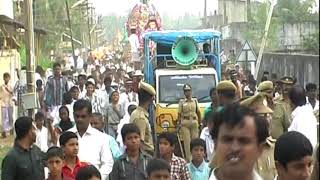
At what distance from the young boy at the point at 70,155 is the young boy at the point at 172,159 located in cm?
90

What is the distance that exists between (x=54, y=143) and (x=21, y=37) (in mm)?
18803

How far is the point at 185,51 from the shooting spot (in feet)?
56.3

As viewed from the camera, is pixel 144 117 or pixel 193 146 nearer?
pixel 193 146

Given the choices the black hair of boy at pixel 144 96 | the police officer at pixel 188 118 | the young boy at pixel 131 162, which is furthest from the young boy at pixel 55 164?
the police officer at pixel 188 118

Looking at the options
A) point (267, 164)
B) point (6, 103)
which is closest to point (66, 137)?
point (267, 164)

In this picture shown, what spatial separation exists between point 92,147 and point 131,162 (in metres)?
0.66

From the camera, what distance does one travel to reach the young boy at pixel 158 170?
20.9 ft

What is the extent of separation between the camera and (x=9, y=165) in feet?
22.2

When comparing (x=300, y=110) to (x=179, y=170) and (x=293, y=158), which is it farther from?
(x=293, y=158)

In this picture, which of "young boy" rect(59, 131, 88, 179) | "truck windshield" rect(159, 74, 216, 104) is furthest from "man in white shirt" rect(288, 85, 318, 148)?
"truck windshield" rect(159, 74, 216, 104)

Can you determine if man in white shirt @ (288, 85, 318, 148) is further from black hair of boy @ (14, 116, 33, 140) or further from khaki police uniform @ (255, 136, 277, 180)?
black hair of boy @ (14, 116, 33, 140)

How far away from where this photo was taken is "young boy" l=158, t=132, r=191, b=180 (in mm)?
7340

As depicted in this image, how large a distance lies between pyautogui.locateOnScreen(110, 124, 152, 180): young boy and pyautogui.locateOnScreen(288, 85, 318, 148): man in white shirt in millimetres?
1564

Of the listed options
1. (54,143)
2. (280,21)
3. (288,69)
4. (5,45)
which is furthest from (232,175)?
(280,21)
